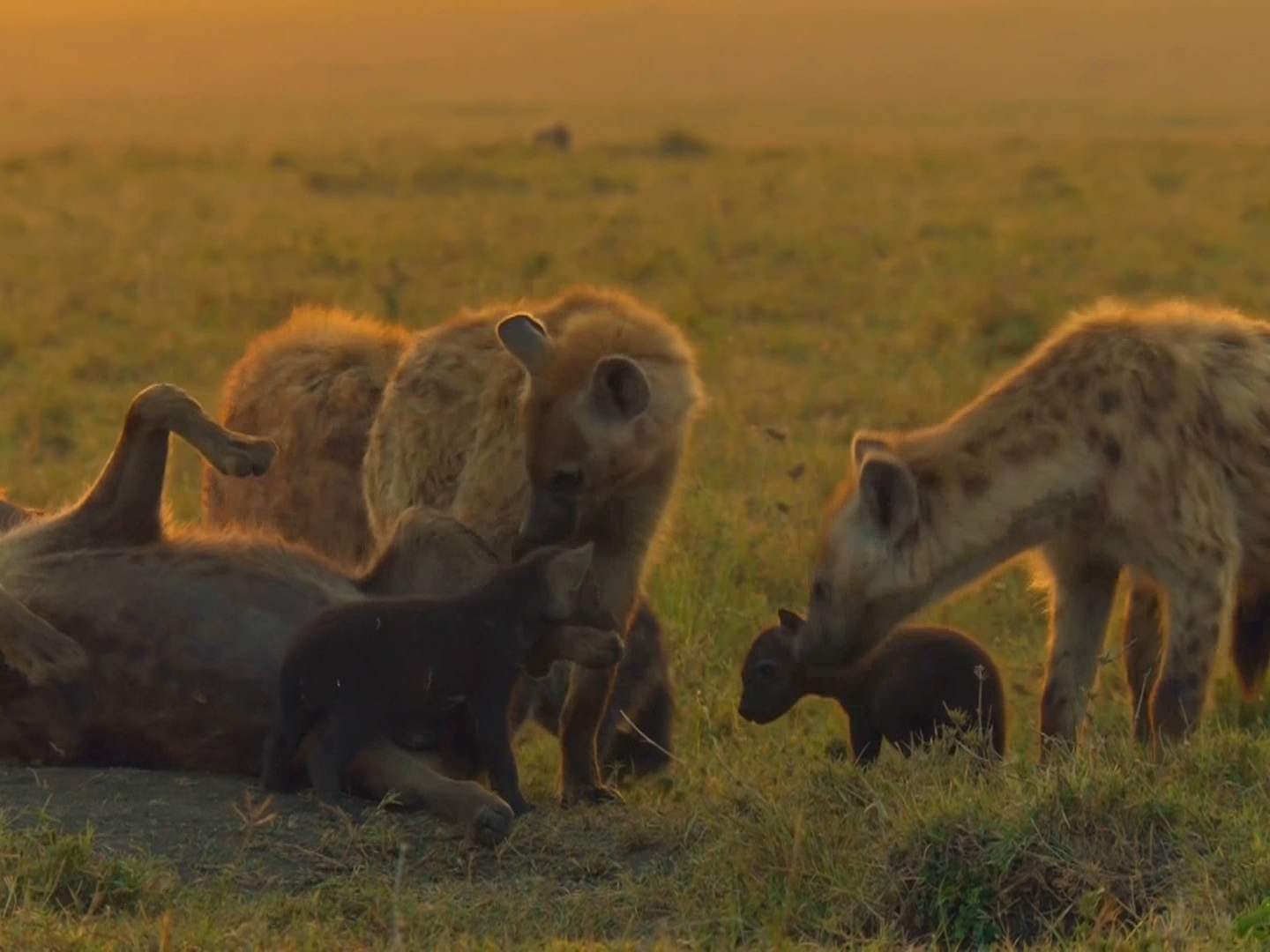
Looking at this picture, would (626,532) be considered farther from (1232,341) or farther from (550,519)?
(1232,341)

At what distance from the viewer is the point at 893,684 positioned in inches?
214

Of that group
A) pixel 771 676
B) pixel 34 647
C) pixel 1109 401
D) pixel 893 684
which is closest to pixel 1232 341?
pixel 1109 401

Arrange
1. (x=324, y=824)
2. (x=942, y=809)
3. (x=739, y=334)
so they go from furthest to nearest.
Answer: (x=739, y=334) → (x=324, y=824) → (x=942, y=809)

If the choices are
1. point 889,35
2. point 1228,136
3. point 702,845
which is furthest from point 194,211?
point 889,35

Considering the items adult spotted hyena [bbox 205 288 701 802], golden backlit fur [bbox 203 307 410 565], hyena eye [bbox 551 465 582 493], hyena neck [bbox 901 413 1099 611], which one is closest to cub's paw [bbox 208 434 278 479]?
adult spotted hyena [bbox 205 288 701 802]

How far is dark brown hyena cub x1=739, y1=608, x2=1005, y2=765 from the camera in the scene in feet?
17.6

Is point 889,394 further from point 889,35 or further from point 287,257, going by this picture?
point 889,35

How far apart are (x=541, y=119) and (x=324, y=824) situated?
→ 39.1 m

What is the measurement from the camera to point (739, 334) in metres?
12.0

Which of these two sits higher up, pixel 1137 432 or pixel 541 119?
pixel 1137 432

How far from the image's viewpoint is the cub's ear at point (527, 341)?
514 cm

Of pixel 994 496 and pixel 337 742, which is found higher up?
pixel 994 496

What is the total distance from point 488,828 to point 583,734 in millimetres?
737

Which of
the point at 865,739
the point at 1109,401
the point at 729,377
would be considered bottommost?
the point at 729,377
